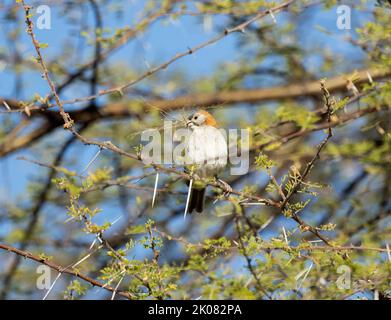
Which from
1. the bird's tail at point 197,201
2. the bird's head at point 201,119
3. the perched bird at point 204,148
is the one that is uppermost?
the bird's head at point 201,119

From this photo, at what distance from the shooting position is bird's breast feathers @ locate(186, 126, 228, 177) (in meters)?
5.49

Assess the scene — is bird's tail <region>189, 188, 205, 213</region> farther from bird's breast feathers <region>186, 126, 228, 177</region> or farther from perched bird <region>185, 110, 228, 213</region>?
bird's breast feathers <region>186, 126, 228, 177</region>

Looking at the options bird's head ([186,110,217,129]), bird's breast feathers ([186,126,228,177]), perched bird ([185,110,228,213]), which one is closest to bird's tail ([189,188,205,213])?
perched bird ([185,110,228,213])

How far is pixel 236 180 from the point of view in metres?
6.61

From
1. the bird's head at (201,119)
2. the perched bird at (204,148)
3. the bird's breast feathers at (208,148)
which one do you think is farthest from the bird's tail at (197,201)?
the bird's head at (201,119)

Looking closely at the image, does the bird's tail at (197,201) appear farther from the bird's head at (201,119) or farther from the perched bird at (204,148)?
the bird's head at (201,119)

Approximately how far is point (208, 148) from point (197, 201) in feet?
1.47

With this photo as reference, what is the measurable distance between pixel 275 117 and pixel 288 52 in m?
1.60

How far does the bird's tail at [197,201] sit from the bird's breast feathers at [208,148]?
0.18m

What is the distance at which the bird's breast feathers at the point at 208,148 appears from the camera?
5.49 metres

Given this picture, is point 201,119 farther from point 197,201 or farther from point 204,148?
point 197,201

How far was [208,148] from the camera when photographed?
556cm

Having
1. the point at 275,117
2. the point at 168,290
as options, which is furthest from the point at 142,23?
the point at 168,290
